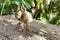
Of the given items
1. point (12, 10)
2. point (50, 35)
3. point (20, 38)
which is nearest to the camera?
point (20, 38)

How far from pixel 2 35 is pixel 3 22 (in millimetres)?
334

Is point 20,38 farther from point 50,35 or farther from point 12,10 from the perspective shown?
point 12,10

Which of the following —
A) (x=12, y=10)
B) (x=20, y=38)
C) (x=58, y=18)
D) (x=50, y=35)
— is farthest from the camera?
(x=58, y=18)

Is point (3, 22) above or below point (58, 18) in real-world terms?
above

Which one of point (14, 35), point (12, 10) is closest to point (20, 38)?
point (14, 35)

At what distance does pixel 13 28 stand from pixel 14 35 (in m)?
0.17

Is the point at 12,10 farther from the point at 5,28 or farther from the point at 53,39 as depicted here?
the point at 53,39

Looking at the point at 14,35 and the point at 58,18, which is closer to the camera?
the point at 14,35

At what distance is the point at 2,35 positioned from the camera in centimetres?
175

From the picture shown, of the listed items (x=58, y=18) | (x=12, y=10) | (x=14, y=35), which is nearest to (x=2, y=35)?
(x=14, y=35)

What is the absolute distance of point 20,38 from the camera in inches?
66.9

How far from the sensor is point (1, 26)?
1.95 m

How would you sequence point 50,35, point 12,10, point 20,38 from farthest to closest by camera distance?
point 12,10 < point 50,35 < point 20,38

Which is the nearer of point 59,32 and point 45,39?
point 45,39
